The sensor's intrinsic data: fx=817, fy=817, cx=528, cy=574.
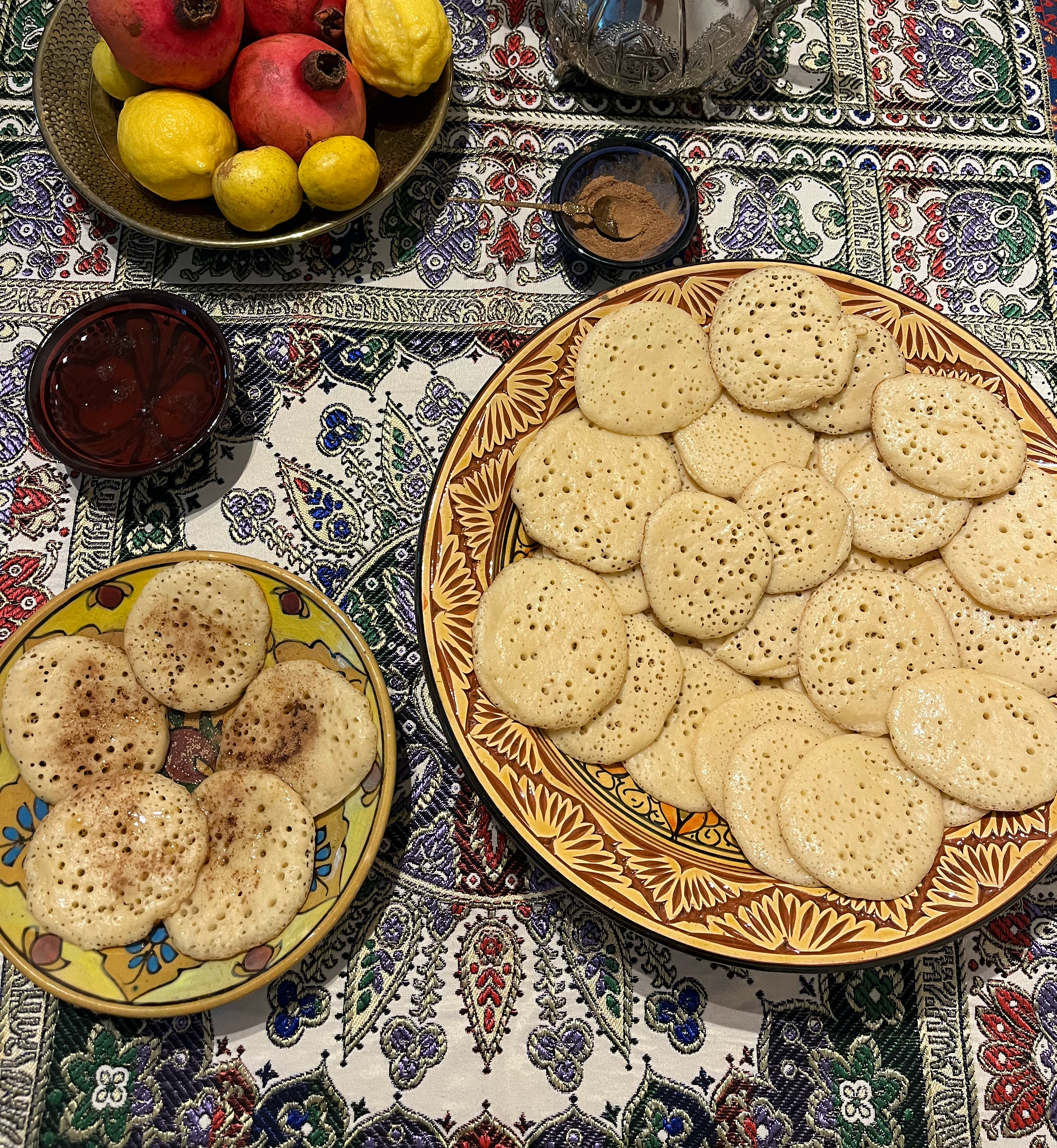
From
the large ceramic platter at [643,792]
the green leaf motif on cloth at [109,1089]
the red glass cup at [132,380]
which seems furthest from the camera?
the red glass cup at [132,380]

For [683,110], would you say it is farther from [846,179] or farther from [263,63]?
[263,63]

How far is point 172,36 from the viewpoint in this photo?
1.11 metres

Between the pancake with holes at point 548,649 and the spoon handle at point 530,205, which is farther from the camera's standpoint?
the spoon handle at point 530,205

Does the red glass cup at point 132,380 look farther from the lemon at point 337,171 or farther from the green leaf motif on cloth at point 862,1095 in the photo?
the green leaf motif on cloth at point 862,1095

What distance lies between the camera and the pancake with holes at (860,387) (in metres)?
1.10

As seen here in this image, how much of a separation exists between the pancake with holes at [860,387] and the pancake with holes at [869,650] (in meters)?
0.19

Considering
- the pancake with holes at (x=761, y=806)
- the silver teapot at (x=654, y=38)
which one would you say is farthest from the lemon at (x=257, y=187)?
the pancake with holes at (x=761, y=806)

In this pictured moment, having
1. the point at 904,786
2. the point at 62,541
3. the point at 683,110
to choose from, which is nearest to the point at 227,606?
the point at 62,541

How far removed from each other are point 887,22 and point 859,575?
1.10 m

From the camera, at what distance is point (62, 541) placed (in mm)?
1228

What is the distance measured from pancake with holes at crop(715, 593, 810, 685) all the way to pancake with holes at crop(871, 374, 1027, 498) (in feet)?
0.77

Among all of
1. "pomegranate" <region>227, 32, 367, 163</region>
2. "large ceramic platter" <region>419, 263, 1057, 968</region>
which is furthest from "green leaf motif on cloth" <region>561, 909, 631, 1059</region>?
"pomegranate" <region>227, 32, 367, 163</region>

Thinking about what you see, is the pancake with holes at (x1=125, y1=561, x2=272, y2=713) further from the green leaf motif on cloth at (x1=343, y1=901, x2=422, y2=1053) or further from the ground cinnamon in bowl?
the ground cinnamon in bowl

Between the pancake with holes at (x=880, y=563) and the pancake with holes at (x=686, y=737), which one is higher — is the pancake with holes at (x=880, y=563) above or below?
above
